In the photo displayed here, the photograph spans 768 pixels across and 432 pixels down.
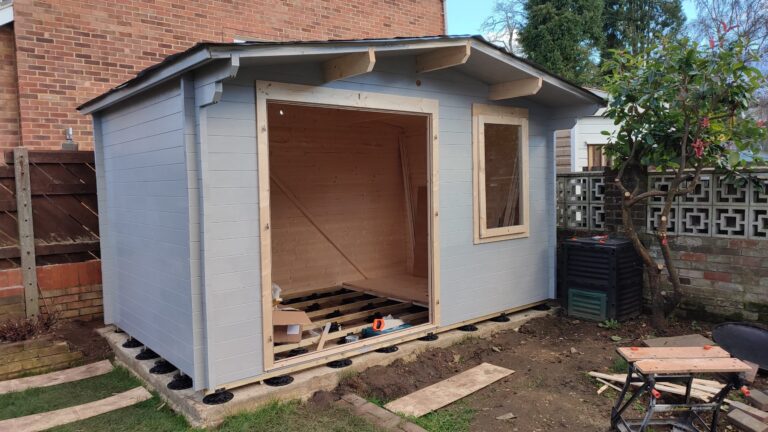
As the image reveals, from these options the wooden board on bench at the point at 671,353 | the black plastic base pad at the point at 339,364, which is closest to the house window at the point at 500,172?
the black plastic base pad at the point at 339,364

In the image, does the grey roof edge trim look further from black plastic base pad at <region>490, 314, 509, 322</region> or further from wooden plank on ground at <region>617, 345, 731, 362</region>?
wooden plank on ground at <region>617, 345, 731, 362</region>

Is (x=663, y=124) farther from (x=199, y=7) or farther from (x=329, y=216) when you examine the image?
(x=199, y=7)

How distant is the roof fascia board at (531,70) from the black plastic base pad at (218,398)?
3.60 meters

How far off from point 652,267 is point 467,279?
1.98 m

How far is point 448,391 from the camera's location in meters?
4.39

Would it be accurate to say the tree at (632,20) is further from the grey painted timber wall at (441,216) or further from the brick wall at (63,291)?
the brick wall at (63,291)

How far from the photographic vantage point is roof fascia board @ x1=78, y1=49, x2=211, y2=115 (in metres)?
3.51

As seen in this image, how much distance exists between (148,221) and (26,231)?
169 centimetres

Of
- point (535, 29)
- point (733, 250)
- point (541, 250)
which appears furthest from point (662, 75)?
point (535, 29)

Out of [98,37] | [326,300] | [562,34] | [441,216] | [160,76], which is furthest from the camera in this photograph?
[562,34]

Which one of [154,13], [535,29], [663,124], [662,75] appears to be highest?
[535,29]

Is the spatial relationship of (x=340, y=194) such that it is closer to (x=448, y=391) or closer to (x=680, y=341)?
(x=448, y=391)

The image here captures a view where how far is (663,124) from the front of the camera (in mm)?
5672

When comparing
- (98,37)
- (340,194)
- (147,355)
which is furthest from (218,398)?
(98,37)
